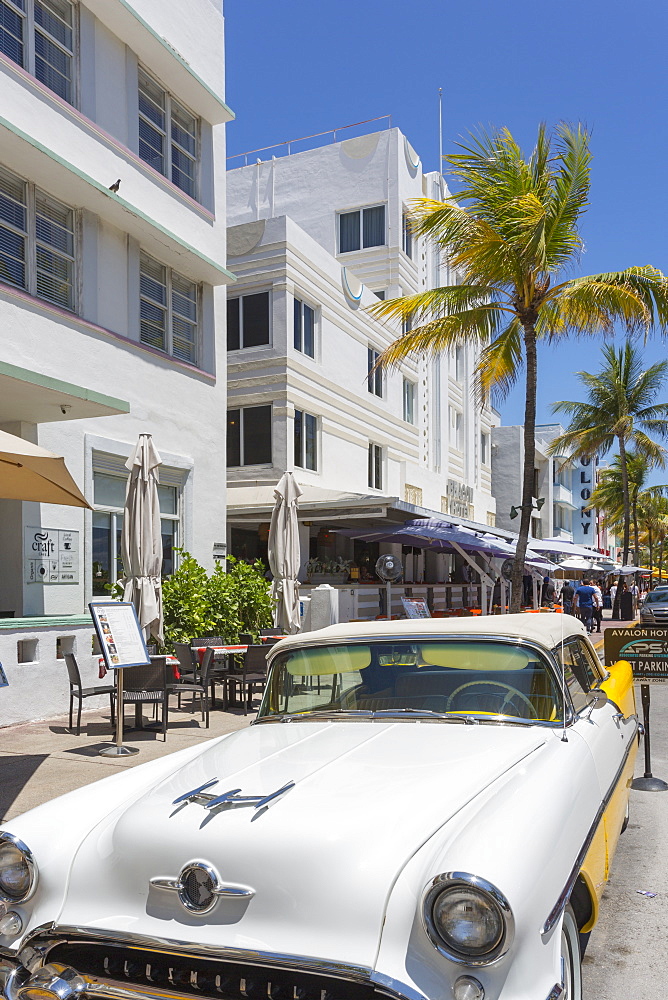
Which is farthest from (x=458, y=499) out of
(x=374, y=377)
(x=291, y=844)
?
(x=291, y=844)

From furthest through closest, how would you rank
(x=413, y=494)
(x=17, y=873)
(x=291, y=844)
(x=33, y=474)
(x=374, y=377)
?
(x=413, y=494)
(x=374, y=377)
(x=33, y=474)
(x=17, y=873)
(x=291, y=844)

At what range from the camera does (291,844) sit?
2609 millimetres

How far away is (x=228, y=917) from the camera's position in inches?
99.6

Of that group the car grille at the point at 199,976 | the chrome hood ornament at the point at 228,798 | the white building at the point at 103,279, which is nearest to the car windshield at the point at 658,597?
the white building at the point at 103,279

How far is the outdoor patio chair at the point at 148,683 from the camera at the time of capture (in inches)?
333

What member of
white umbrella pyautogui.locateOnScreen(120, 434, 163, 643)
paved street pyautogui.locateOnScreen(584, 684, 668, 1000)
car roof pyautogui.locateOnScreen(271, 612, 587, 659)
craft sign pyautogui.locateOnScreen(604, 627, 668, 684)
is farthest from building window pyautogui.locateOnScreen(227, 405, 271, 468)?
car roof pyautogui.locateOnScreen(271, 612, 587, 659)

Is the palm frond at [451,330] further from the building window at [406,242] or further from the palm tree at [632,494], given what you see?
the palm tree at [632,494]

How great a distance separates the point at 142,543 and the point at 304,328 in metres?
12.4

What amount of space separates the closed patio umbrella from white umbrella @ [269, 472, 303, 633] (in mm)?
5481

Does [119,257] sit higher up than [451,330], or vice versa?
[119,257]

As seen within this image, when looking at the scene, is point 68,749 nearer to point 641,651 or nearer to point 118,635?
point 118,635

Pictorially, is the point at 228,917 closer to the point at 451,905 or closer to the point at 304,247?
the point at 451,905

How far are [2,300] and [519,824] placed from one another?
10.3 m

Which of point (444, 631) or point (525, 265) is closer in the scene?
point (444, 631)
